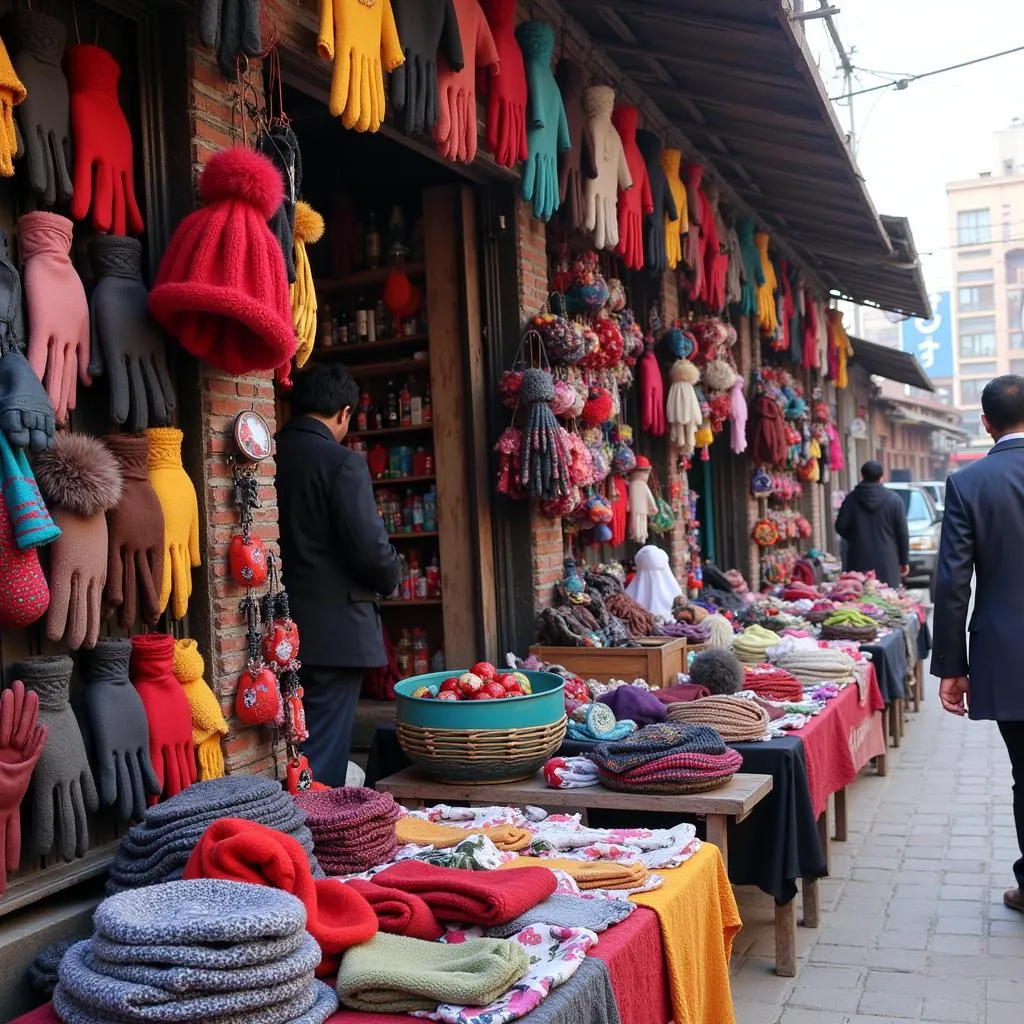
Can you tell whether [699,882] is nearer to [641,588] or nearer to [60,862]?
[60,862]

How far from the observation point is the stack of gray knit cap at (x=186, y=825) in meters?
2.36

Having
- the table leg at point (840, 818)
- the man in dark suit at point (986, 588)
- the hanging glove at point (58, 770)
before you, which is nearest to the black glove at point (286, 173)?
the hanging glove at point (58, 770)

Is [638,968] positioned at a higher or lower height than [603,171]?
lower

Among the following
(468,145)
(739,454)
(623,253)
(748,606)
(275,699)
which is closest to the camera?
(275,699)

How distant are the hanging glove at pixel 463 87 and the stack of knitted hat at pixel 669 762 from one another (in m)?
2.35

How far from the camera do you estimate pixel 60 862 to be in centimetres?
286

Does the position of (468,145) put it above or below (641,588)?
above

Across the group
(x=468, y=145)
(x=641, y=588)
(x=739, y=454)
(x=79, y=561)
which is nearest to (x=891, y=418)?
(x=739, y=454)

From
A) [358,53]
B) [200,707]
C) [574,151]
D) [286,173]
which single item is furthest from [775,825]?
[574,151]

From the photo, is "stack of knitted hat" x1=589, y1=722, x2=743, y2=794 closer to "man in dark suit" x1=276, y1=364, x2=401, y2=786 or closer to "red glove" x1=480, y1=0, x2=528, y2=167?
"man in dark suit" x1=276, y1=364, x2=401, y2=786

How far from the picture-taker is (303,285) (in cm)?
Answer: 372

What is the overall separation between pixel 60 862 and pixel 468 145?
9.83 ft

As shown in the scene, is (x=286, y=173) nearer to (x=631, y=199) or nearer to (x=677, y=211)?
(x=631, y=199)

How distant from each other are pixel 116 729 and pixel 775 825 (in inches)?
86.4
